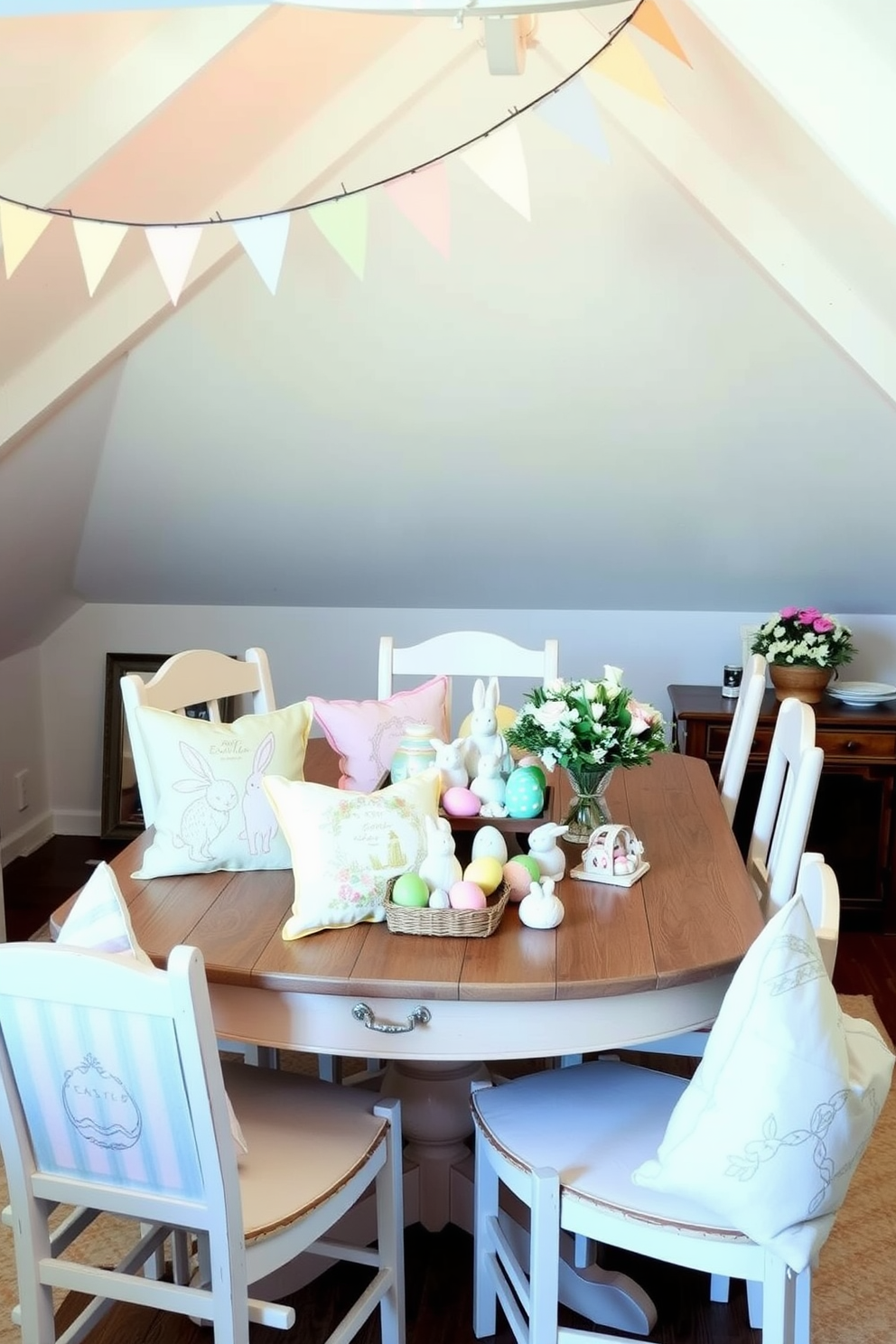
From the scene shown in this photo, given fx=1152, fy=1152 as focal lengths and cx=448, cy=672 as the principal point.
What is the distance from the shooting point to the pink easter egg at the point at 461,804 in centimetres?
193

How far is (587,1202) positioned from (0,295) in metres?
1.95

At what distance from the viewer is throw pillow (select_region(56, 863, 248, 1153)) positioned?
4.93 feet

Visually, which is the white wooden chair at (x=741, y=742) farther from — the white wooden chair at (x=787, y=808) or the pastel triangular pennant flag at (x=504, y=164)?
the pastel triangular pennant flag at (x=504, y=164)

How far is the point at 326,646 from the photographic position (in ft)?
13.0

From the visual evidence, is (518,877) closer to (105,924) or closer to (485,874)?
(485,874)

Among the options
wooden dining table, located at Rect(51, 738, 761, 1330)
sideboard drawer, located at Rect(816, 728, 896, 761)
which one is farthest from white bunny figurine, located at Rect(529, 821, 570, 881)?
sideboard drawer, located at Rect(816, 728, 896, 761)

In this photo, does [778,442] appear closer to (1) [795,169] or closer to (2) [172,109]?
(1) [795,169]

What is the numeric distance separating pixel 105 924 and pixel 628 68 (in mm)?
1573

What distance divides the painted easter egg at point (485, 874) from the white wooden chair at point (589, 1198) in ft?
1.08

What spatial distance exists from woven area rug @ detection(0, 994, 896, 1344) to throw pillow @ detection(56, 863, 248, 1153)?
32.0 inches

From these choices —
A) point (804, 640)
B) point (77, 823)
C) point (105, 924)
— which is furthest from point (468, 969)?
point (77, 823)

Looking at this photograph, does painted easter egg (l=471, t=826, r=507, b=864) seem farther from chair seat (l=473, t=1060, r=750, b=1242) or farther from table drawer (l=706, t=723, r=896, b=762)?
table drawer (l=706, t=723, r=896, b=762)

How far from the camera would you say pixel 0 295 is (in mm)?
2279

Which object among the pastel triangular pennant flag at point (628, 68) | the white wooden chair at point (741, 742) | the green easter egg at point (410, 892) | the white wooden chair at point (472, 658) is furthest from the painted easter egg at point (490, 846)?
the pastel triangular pennant flag at point (628, 68)
